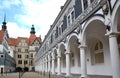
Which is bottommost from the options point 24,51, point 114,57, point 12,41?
point 114,57

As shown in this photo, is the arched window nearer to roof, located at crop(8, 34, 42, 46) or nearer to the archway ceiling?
the archway ceiling

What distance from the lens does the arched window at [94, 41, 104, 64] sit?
54.3 feet

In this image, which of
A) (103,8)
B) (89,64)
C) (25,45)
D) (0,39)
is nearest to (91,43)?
(89,64)

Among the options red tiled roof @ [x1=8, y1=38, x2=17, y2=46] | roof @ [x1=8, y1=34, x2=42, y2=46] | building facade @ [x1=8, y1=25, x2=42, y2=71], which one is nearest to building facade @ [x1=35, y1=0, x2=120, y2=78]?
building facade @ [x1=8, y1=25, x2=42, y2=71]

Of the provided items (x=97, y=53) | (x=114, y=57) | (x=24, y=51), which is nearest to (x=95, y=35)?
(x=97, y=53)

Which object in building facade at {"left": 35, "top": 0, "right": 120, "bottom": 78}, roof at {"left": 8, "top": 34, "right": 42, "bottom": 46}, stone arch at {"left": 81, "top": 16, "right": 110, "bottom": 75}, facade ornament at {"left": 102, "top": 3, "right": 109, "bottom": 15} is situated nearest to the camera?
building facade at {"left": 35, "top": 0, "right": 120, "bottom": 78}

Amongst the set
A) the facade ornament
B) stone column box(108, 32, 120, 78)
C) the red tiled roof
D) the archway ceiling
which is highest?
the red tiled roof

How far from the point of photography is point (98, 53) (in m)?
17.1

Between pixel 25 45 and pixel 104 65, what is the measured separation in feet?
218

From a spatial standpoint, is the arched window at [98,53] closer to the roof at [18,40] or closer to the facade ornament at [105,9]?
the facade ornament at [105,9]

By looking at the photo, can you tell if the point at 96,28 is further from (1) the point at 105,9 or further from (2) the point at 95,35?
(1) the point at 105,9

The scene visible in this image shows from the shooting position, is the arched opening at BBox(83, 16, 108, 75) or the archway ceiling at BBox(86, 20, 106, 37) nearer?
the archway ceiling at BBox(86, 20, 106, 37)

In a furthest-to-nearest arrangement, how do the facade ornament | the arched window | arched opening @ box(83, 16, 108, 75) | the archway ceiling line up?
the arched window < arched opening @ box(83, 16, 108, 75) < the archway ceiling < the facade ornament

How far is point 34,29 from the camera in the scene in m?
89.1
